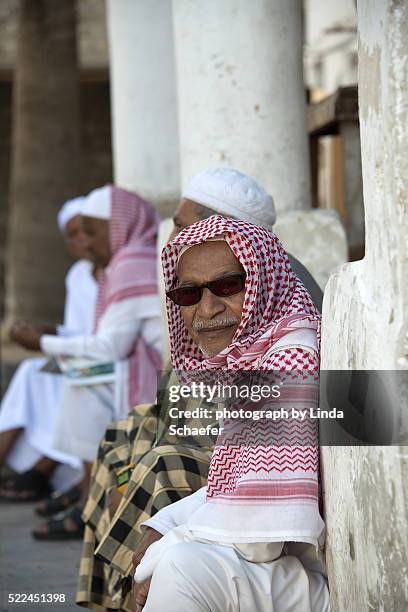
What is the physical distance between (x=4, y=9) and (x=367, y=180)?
41.5 ft

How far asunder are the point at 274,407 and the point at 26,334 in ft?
10.2

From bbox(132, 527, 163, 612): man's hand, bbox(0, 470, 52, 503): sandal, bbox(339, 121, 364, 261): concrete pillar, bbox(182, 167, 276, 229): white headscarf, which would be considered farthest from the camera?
bbox(339, 121, 364, 261): concrete pillar

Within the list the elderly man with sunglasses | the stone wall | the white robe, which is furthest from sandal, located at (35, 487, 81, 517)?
the stone wall

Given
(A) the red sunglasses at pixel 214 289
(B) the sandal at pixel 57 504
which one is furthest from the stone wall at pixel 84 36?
(A) the red sunglasses at pixel 214 289

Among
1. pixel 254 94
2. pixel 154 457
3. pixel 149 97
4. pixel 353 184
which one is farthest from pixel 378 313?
pixel 149 97

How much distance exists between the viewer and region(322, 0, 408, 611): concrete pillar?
2.28 meters

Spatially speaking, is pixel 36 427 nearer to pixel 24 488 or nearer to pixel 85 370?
pixel 24 488

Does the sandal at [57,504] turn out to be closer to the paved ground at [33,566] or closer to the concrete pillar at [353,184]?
the paved ground at [33,566]

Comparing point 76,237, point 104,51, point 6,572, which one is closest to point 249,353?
point 6,572

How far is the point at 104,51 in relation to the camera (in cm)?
1411

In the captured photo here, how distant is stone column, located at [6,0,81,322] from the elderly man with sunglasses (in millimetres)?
5940

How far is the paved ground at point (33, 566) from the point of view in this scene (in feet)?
12.9

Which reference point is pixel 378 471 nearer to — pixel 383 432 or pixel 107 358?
pixel 383 432

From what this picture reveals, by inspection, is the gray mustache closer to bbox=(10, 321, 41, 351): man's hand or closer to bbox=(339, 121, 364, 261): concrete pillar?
bbox=(10, 321, 41, 351): man's hand
